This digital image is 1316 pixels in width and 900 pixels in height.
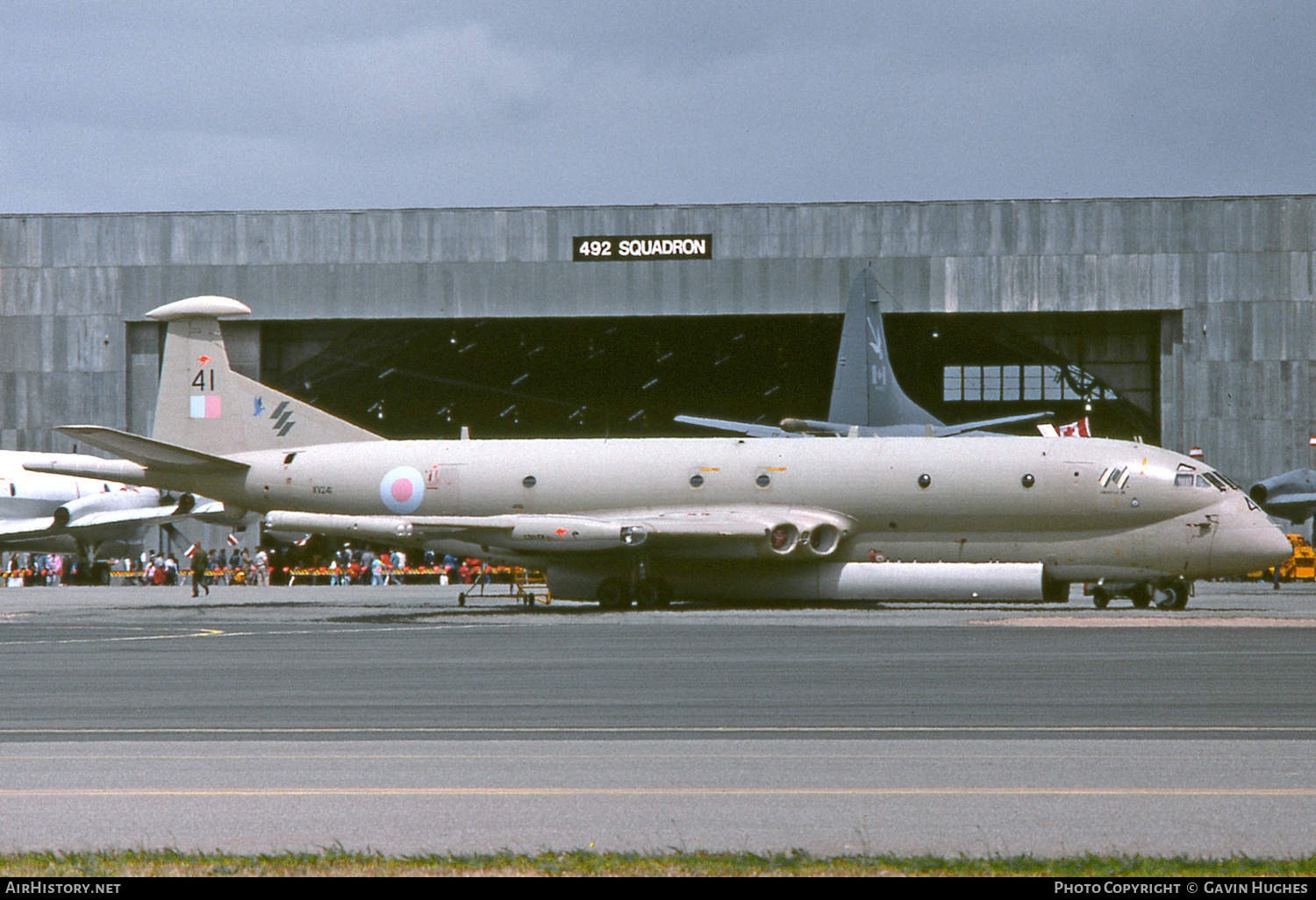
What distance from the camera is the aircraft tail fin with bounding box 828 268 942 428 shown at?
48188 millimetres

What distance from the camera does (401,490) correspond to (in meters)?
34.8

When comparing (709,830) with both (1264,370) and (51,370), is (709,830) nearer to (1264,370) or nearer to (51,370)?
(1264,370)

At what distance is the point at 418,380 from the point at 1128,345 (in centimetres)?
3286

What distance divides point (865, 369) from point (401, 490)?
2001 centimetres

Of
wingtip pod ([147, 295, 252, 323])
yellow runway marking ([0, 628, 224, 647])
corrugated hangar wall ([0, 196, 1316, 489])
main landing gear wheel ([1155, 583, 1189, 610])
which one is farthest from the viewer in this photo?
corrugated hangar wall ([0, 196, 1316, 489])

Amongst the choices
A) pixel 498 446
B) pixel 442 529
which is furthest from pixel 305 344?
pixel 442 529

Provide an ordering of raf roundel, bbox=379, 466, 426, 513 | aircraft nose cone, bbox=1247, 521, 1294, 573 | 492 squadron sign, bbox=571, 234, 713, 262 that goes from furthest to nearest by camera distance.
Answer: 492 squadron sign, bbox=571, 234, 713, 262 < raf roundel, bbox=379, 466, 426, 513 < aircraft nose cone, bbox=1247, 521, 1294, 573

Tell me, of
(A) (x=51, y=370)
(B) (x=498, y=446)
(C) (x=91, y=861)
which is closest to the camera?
(C) (x=91, y=861)

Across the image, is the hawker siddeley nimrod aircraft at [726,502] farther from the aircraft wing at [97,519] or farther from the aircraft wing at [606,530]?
the aircraft wing at [97,519]

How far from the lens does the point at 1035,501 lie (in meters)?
30.7

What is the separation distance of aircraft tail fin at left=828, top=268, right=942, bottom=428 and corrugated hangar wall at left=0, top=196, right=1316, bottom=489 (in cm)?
703

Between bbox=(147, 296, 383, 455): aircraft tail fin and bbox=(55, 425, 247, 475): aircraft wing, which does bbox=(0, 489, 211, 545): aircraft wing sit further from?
bbox=(55, 425, 247, 475): aircraft wing

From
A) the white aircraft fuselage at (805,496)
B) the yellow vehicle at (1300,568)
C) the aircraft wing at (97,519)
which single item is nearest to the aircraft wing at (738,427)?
the white aircraft fuselage at (805,496)

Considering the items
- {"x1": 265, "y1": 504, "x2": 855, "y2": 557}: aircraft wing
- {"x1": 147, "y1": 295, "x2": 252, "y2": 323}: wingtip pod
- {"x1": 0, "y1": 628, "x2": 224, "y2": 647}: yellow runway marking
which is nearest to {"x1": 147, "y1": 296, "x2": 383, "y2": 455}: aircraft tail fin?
{"x1": 147, "y1": 295, "x2": 252, "y2": 323}: wingtip pod
